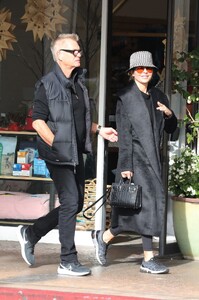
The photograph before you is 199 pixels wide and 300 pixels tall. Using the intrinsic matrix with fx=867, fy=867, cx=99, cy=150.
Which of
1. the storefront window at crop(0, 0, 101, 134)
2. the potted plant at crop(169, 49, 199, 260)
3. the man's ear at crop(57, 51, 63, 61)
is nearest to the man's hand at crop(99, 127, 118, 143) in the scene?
the man's ear at crop(57, 51, 63, 61)

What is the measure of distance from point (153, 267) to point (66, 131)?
56.2 inches

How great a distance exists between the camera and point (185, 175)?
830 centimetres

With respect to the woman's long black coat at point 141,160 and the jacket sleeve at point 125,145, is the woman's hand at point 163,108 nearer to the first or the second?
the woman's long black coat at point 141,160

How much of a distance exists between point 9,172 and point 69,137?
2.27m

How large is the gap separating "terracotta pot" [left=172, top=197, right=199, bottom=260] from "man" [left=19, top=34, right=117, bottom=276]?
4.41ft

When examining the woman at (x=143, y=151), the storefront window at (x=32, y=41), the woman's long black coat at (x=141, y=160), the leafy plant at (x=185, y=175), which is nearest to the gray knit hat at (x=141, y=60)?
the woman at (x=143, y=151)

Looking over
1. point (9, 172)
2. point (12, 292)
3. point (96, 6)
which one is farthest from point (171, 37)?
point (12, 292)

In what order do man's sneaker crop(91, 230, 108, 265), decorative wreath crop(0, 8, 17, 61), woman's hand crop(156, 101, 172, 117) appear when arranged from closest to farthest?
woman's hand crop(156, 101, 172, 117) < man's sneaker crop(91, 230, 108, 265) < decorative wreath crop(0, 8, 17, 61)

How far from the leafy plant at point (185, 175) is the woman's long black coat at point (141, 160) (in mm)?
925

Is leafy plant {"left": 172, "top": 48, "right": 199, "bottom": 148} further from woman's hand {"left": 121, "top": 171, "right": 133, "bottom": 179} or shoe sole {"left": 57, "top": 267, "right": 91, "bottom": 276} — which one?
shoe sole {"left": 57, "top": 267, "right": 91, "bottom": 276}

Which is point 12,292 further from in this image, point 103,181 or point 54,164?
point 103,181

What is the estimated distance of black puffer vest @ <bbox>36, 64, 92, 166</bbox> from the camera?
6.96 m

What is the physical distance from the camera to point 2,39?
9.03m

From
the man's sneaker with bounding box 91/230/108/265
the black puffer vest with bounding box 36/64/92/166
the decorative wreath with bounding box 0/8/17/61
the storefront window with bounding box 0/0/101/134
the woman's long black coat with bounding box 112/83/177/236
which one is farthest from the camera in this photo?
the decorative wreath with bounding box 0/8/17/61
